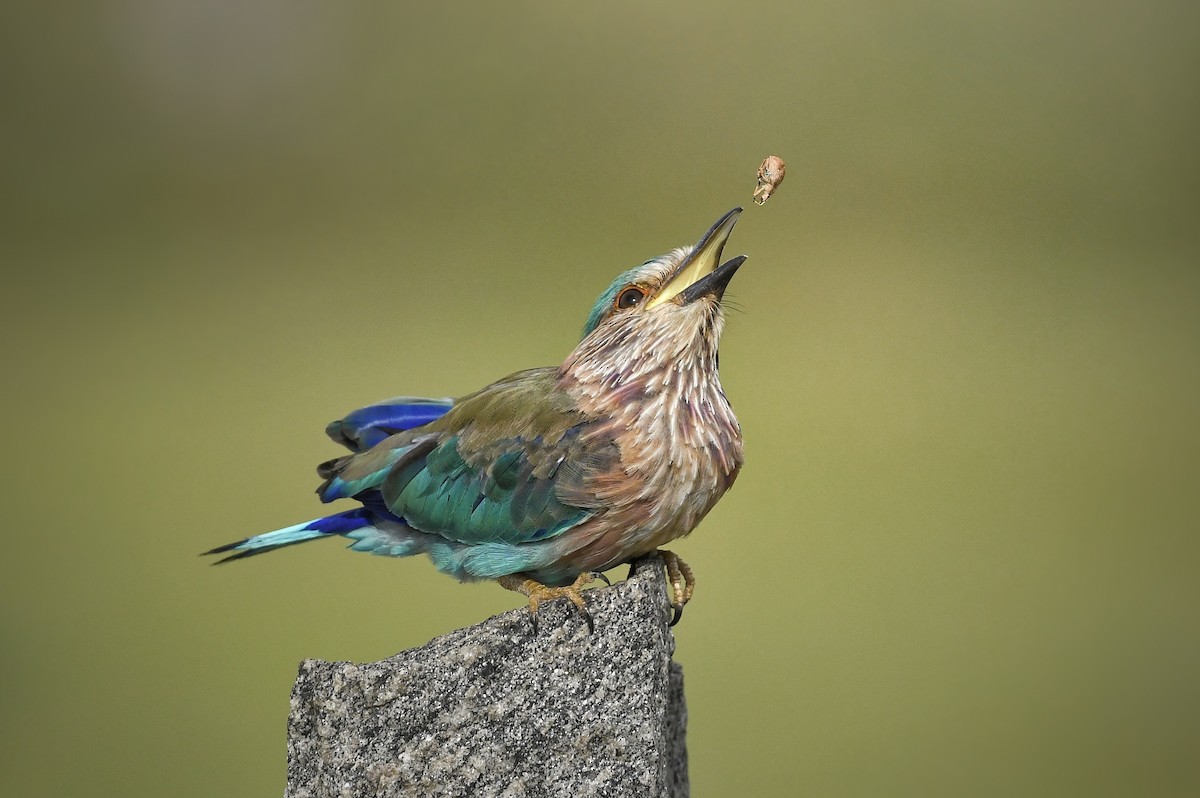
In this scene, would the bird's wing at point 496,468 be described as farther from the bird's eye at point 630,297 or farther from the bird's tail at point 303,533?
the bird's eye at point 630,297

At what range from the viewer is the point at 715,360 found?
2.87 m

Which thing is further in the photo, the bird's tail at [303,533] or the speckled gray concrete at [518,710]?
the bird's tail at [303,533]

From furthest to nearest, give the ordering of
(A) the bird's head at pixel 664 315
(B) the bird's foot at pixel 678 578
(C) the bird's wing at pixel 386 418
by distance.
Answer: (C) the bird's wing at pixel 386 418
(B) the bird's foot at pixel 678 578
(A) the bird's head at pixel 664 315

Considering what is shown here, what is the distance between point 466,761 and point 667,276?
1.04 m

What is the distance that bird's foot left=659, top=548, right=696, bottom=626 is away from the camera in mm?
2949

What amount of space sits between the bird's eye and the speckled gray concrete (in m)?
0.58

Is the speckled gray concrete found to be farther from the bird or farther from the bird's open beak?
the bird's open beak

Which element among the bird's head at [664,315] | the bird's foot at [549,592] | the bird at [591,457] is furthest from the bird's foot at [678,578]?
the bird's head at [664,315]

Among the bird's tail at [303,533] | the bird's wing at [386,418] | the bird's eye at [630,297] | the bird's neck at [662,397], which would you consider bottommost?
the bird's tail at [303,533]

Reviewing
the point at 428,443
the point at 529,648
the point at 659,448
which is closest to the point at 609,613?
the point at 529,648

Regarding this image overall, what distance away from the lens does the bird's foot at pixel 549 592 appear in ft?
8.82

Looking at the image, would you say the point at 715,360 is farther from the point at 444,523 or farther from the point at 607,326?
the point at 444,523

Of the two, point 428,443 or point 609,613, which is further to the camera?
point 428,443

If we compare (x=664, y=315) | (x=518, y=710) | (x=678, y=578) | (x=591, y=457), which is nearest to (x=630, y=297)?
(x=664, y=315)
